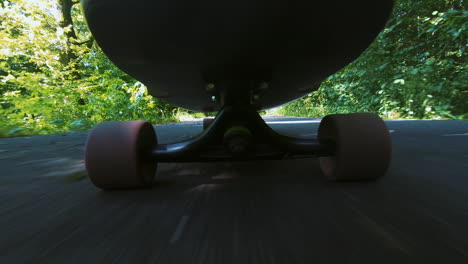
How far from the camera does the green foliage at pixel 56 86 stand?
3.50 meters

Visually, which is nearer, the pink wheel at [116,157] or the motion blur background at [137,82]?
the pink wheel at [116,157]

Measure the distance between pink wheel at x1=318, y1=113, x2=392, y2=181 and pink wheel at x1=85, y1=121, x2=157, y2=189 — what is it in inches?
22.1

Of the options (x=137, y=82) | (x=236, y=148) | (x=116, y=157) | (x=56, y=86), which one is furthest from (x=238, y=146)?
(x=56, y=86)

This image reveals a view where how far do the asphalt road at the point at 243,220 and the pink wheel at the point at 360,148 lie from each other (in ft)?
0.12

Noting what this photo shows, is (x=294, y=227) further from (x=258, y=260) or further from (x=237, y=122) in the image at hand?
(x=237, y=122)

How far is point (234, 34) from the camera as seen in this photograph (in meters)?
0.51

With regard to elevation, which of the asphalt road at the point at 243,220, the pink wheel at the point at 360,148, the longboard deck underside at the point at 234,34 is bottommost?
the asphalt road at the point at 243,220

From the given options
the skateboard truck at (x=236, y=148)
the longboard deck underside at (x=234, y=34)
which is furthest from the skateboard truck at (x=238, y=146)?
the longboard deck underside at (x=234, y=34)

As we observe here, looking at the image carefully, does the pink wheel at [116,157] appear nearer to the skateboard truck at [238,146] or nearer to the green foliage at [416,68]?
the skateboard truck at [238,146]

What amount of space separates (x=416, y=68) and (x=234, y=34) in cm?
537

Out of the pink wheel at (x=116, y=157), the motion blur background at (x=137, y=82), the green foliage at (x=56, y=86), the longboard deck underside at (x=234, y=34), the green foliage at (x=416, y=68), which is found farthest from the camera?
the green foliage at (x=416, y=68)

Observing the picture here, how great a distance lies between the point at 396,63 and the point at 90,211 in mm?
6327

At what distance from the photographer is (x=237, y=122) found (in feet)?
2.33

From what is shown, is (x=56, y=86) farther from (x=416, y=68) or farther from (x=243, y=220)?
(x=416, y=68)
